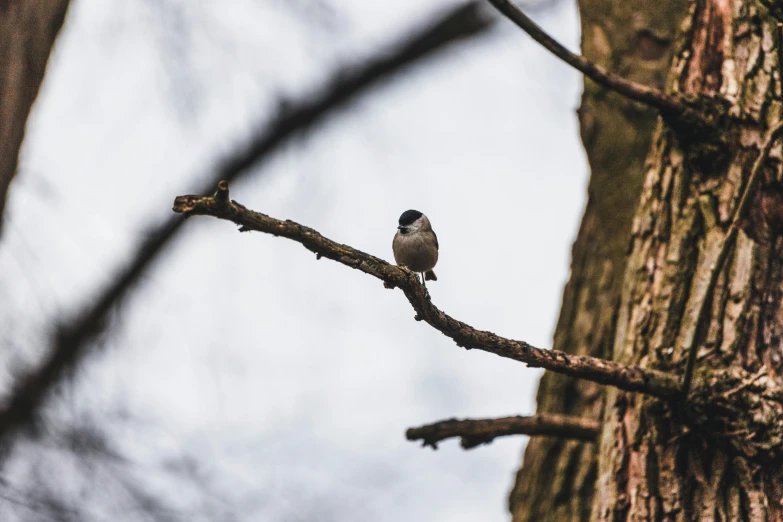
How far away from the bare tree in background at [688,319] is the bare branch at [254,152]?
7.04ft

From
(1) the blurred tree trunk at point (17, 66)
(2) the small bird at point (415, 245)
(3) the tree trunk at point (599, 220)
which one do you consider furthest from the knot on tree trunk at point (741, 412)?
(1) the blurred tree trunk at point (17, 66)

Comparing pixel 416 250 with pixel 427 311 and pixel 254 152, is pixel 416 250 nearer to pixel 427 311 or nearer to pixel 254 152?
pixel 427 311

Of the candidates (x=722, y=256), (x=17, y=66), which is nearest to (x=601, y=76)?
(x=722, y=256)

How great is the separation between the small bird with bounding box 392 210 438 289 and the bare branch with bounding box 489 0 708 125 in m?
1.06

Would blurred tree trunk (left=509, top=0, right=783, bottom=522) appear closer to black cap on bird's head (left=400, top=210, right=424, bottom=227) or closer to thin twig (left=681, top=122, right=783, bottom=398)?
thin twig (left=681, top=122, right=783, bottom=398)

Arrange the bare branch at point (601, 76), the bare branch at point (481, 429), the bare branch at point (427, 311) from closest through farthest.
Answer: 1. the bare branch at point (427, 311)
2. the bare branch at point (601, 76)
3. the bare branch at point (481, 429)

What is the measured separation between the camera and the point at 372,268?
6.55 feet

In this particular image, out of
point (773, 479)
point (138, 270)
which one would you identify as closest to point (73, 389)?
point (138, 270)

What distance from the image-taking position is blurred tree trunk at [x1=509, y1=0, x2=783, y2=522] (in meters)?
2.48

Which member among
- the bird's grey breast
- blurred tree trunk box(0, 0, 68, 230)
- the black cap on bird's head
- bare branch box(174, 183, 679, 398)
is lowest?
bare branch box(174, 183, 679, 398)

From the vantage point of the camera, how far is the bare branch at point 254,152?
4.10 meters

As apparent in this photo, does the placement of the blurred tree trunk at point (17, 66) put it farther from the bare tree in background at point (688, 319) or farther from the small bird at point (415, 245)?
the small bird at point (415, 245)

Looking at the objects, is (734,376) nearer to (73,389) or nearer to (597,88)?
(597,88)

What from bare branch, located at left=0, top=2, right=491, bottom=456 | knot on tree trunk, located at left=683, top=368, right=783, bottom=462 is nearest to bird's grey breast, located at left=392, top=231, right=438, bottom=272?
knot on tree trunk, located at left=683, top=368, right=783, bottom=462
